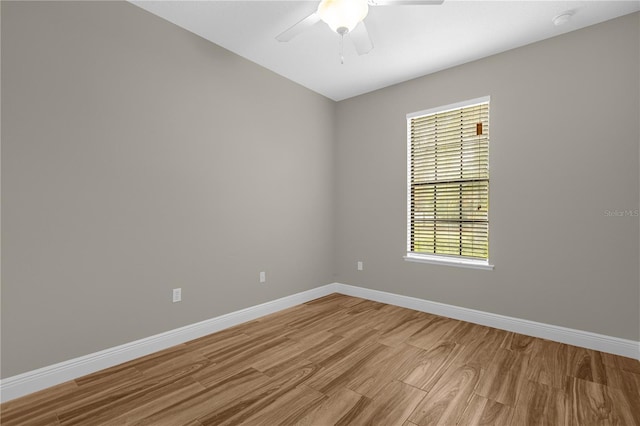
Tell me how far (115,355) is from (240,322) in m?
1.12

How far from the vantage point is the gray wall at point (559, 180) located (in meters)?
2.39

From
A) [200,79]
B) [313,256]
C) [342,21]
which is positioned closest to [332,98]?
[200,79]

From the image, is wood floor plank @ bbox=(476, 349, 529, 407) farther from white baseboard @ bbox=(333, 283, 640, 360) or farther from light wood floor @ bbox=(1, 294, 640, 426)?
white baseboard @ bbox=(333, 283, 640, 360)

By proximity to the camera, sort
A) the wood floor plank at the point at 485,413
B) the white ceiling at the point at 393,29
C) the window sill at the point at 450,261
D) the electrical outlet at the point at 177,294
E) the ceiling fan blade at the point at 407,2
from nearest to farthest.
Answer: the wood floor plank at the point at 485,413 → the ceiling fan blade at the point at 407,2 → the white ceiling at the point at 393,29 → the electrical outlet at the point at 177,294 → the window sill at the point at 450,261

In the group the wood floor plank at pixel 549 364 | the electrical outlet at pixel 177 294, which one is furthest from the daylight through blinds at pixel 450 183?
the electrical outlet at pixel 177 294

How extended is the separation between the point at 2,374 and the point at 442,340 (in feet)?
10.7

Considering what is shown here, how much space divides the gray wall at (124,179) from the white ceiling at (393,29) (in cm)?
25

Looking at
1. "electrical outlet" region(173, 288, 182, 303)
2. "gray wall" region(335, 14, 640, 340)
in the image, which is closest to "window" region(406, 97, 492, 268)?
"gray wall" region(335, 14, 640, 340)

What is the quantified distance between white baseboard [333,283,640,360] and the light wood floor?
0.09 metres

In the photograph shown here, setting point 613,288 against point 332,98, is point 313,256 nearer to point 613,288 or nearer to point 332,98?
point 332,98

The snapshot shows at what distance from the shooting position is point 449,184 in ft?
11.1

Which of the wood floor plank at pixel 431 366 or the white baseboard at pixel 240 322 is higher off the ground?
the white baseboard at pixel 240 322

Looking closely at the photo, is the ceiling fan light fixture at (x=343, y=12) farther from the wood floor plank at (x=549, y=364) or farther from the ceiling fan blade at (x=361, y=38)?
the wood floor plank at (x=549, y=364)

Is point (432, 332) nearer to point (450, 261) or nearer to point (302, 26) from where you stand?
point (450, 261)
